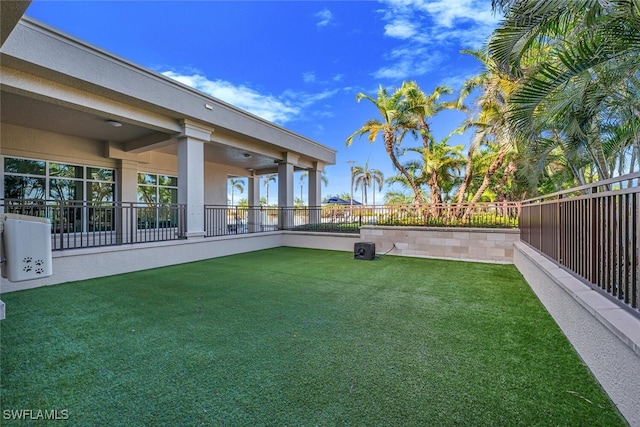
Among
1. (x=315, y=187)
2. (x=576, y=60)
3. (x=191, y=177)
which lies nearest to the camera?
(x=576, y=60)

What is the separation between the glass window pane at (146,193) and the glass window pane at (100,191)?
1.07 m

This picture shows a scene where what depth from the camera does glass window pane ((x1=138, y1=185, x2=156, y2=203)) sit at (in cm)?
1138

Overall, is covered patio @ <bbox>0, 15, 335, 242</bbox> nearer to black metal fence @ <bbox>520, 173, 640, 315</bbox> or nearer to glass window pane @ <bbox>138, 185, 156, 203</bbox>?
glass window pane @ <bbox>138, 185, 156, 203</bbox>

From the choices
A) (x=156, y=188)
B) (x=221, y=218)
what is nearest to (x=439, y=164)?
(x=221, y=218)

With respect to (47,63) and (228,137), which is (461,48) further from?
(47,63)

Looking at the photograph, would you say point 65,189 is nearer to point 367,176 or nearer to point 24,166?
point 24,166

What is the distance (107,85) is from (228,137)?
12.3ft

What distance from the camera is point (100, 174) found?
10102 mm

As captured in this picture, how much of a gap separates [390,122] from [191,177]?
8679mm

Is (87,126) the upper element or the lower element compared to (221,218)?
upper

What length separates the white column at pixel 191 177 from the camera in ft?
26.1

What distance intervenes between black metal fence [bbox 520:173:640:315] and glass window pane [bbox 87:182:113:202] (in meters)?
12.2

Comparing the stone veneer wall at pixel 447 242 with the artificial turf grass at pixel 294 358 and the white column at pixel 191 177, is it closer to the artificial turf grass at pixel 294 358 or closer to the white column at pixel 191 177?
the artificial turf grass at pixel 294 358

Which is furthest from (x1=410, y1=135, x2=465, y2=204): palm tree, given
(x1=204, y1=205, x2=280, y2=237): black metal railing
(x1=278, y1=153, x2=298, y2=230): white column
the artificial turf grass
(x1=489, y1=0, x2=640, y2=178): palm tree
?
the artificial turf grass
